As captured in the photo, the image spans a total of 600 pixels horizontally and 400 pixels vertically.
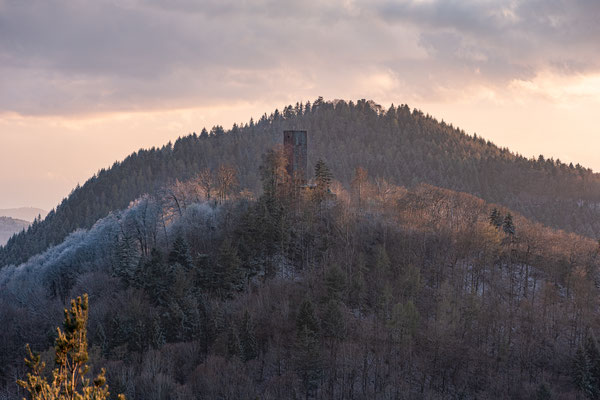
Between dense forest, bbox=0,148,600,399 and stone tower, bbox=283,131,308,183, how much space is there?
225 inches

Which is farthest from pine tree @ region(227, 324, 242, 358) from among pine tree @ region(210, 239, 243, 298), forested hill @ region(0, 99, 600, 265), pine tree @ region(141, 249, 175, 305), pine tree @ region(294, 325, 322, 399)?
forested hill @ region(0, 99, 600, 265)

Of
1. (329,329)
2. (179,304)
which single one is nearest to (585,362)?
(329,329)

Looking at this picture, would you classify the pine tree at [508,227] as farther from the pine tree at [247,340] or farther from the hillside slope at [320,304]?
the pine tree at [247,340]

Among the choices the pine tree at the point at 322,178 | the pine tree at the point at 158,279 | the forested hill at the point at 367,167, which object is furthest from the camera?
the forested hill at the point at 367,167

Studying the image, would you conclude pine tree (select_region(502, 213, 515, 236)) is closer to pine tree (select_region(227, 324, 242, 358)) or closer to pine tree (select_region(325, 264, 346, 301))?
pine tree (select_region(325, 264, 346, 301))

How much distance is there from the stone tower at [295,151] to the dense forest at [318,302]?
225 inches

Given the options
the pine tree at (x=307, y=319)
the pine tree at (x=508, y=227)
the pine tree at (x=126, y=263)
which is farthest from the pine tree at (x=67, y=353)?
the pine tree at (x=508, y=227)

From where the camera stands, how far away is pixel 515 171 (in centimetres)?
16425

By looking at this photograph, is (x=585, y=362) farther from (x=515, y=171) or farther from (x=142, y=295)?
(x=515, y=171)

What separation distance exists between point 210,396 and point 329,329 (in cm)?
1273

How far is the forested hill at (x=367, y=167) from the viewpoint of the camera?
146250mm

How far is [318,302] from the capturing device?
192ft

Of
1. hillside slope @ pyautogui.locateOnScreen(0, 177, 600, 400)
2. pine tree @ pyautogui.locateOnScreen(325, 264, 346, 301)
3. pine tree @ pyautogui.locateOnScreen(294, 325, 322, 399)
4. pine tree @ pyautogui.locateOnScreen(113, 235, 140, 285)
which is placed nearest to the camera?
pine tree @ pyautogui.locateOnScreen(294, 325, 322, 399)

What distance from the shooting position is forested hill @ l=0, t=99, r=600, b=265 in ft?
480
